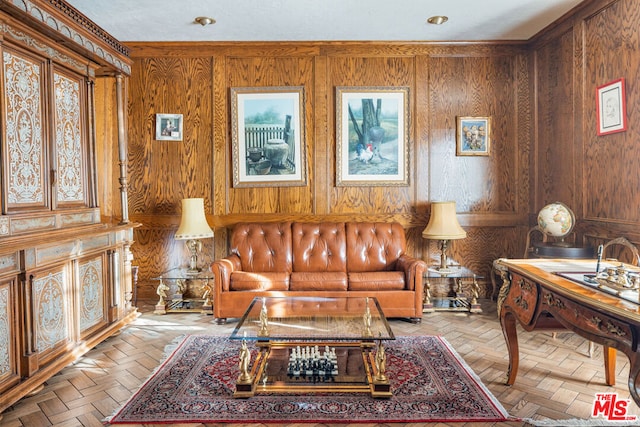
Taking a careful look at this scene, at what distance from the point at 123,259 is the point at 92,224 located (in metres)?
0.47

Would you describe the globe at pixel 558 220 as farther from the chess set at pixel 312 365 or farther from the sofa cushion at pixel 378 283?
the chess set at pixel 312 365

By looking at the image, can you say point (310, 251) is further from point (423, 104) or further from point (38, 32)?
point (38, 32)

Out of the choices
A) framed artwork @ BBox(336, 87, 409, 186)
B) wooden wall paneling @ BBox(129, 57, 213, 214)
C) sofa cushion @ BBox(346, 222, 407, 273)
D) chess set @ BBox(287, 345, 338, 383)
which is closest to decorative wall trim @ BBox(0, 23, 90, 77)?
wooden wall paneling @ BBox(129, 57, 213, 214)

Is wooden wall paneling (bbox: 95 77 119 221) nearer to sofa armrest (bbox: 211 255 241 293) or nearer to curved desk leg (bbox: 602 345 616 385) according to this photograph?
sofa armrest (bbox: 211 255 241 293)

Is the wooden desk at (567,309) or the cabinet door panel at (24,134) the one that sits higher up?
the cabinet door panel at (24,134)

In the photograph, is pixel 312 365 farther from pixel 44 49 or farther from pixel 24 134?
pixel 44 49

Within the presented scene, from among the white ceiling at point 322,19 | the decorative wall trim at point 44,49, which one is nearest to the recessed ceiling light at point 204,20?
the white ceiling at point 322,19

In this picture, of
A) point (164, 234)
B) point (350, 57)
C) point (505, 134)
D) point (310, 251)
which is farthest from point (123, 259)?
point (505, 134)

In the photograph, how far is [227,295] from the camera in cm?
365

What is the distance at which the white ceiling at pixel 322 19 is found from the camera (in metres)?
3.51

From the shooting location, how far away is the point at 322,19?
3840 millimetres

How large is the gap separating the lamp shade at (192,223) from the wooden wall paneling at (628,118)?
3.61 metres

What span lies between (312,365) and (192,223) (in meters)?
2.20

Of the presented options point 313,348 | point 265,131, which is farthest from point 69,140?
point 313,348
